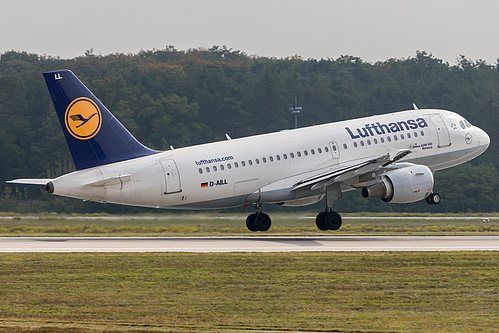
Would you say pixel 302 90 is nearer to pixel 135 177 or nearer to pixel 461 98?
pixel 461 98

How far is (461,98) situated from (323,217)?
78910 millimetres

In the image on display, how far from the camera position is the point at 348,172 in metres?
40.9

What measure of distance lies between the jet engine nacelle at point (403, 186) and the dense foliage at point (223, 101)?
40069 millimetres

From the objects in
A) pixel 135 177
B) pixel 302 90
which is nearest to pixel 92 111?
pixel 135 177

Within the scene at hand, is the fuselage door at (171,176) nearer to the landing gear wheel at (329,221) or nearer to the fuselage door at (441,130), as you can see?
the landing gear wheel at (329,221)

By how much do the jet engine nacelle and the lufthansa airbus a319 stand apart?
0.05 meters

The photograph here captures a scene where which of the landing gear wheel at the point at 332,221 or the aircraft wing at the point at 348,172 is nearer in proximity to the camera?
the aircraft wing at the point at 348,172

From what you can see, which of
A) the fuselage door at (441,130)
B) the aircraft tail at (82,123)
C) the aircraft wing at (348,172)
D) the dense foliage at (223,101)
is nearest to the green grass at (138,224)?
the aircraft wing at (348,172)

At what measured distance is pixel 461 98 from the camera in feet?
382

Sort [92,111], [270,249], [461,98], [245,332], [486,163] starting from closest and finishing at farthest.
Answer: [245,332]
[270,249]
[92,111]
[486,163]
[461,98]

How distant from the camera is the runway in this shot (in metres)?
33.9

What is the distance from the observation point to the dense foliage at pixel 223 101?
3728 inches

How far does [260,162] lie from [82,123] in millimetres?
9644

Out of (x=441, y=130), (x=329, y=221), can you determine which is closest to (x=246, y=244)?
(x=329, y=221)
